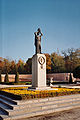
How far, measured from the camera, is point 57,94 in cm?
856

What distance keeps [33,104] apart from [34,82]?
4.52 metres

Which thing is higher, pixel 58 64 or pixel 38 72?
pixel 58 64

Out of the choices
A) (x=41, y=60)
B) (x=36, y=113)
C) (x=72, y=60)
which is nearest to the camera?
(x=36, y=113)

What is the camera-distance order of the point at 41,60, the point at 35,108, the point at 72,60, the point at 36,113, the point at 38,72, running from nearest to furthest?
the point at 36,113
the point at 35,108
the point at 38,72
the point at 41,60
the point at 72,60

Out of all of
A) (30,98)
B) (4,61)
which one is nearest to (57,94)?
(30,98)

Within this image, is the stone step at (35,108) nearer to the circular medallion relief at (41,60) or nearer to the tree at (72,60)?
the circular medallion relief at (41,60)

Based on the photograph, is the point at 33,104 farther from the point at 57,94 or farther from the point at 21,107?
the point at 57,94

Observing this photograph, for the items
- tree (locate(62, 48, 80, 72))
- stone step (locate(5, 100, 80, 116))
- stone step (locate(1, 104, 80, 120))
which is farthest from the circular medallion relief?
tree (locate(62, 48, 80, 72))

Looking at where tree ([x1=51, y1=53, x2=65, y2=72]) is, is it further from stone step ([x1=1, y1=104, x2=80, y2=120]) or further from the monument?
stone step ([x1=1, y1=104, x2=80, y2=120])

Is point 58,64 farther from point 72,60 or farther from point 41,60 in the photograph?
point 41,60

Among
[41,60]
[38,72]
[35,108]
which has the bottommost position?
[35,108]

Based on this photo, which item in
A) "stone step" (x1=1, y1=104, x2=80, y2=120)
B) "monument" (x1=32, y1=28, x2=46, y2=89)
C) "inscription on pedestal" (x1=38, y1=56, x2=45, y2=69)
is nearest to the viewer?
"stone step" (x1=1, y1=104, x2=80, y2=120)

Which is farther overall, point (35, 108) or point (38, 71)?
point (38, 71)

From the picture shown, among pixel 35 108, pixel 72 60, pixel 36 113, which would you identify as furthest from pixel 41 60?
pixel 72 60
